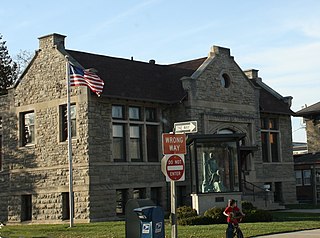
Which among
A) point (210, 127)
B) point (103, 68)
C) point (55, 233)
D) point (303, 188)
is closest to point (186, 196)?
point (210, 127)

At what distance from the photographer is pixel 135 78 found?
34094 millimetres

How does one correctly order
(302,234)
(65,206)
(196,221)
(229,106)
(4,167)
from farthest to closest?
(229,106)
(4,167)
(65,206)
(196,221)
(302,234)

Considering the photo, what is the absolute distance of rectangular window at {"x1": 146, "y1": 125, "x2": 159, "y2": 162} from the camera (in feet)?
109

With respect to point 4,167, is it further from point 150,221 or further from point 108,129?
point 150,221

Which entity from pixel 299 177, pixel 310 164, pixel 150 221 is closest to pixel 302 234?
pixel 150 221

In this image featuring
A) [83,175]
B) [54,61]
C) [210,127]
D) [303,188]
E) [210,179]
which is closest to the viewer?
[210,179]

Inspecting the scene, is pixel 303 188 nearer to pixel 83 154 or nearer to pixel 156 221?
pixel 83 154

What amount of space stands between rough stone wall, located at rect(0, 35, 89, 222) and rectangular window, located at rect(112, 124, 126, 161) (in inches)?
73.3

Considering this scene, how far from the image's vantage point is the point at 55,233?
934 inches

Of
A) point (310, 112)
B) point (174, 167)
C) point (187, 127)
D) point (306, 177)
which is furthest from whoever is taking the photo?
point (310, 112)

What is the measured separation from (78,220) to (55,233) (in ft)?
21.0

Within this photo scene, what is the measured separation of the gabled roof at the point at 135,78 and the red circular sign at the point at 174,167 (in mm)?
16509

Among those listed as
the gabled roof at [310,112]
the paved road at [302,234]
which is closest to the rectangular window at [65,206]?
the paved road at [302,234]

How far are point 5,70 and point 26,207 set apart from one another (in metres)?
26.6
